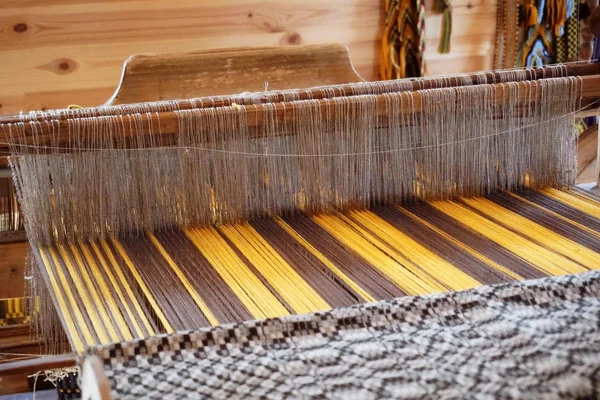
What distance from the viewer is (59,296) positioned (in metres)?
1.28

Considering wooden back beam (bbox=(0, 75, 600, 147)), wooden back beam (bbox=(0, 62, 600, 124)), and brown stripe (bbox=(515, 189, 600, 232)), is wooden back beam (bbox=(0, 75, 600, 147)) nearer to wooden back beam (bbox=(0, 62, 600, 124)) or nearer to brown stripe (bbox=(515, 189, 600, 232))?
wooden back beam (bbox=(0, 62, 600, 124))

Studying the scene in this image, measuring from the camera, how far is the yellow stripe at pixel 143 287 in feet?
3.95

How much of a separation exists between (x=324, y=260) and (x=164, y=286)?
11.1 inches

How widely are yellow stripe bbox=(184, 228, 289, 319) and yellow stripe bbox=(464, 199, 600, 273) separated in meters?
0.52

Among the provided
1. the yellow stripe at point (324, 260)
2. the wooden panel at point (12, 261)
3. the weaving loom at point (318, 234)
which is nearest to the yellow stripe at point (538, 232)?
the weaving loom at point (318, 234)

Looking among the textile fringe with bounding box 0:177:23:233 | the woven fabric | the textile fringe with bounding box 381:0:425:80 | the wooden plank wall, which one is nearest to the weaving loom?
Answer: the woven fabric

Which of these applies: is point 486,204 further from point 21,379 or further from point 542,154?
point 21,379

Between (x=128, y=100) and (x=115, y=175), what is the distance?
1.29 ft

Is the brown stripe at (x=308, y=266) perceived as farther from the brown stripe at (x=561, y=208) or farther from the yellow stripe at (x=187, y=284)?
the brown stripe at (x=561, y=208)

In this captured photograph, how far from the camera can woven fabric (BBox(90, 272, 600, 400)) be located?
0.98 m

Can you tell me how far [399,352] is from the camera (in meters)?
1.07

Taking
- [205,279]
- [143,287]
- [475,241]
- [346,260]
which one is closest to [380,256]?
[346,260]

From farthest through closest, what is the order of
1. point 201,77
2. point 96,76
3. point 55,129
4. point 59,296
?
point 96,76 → point 201,77 → point 55,129 → point 59,296

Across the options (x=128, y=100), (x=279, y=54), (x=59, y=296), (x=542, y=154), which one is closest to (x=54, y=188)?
(x=59, y=296)
